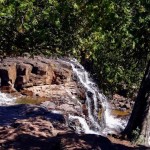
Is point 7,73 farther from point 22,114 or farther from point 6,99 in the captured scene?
point 22,114

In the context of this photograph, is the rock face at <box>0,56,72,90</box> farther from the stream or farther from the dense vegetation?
the dense vegetation

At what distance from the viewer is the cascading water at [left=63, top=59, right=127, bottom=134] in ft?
66.3

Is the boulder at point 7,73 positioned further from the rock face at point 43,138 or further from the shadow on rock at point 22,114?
the rock face at point 43,138

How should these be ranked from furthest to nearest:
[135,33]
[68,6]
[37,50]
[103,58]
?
1. [103,58]
2. [135,33]
3. [37,50]
4. [68,6]

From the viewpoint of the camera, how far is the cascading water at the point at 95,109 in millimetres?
20222

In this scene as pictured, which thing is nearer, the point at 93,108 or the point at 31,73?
the point at 93,108

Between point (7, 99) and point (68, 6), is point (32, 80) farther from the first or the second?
point (68, 6)

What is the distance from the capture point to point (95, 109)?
23.0 m

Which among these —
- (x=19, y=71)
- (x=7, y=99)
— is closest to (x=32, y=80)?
(x=19, y=71)

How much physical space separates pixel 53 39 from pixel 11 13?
1.65 metres

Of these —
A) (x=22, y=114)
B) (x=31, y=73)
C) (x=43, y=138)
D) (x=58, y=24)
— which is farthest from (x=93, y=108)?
(x=58, y=24)

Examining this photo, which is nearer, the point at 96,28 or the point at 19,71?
the point at 96,28

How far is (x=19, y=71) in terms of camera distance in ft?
76.9

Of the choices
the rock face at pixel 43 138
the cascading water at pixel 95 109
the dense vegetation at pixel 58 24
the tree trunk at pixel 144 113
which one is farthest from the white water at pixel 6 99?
the dense vegetation at pixel 58 24
